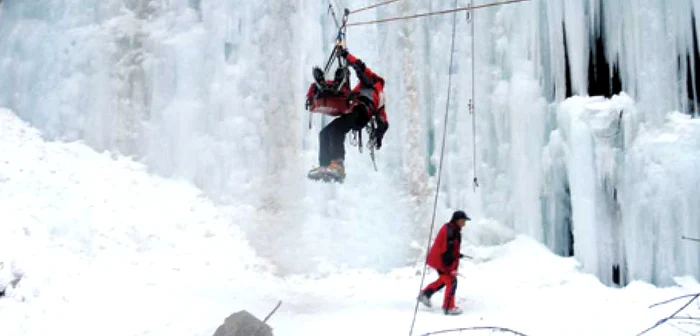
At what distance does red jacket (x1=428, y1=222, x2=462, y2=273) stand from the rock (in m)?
1.89

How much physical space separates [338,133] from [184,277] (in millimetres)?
2828

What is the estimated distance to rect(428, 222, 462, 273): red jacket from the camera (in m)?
6.00

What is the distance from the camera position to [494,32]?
8500 millimetres

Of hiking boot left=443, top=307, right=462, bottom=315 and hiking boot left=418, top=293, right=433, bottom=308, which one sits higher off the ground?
hiking boot left=418, top=293, right=433, bottom=308

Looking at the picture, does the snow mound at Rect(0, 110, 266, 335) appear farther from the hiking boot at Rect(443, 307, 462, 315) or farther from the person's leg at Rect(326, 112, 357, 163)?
the hiking boot at Rect(443, 307, 462, 315)

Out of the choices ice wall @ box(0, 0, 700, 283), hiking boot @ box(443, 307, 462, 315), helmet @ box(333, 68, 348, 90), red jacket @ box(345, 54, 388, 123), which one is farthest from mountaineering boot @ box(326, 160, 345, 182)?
ice wall @ box(0, 0, 700, 283)

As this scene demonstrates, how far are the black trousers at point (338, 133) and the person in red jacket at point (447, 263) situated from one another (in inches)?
49.7

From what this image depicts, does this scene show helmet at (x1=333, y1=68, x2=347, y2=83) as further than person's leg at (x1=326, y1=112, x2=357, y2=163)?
No

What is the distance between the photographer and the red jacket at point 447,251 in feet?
19.7

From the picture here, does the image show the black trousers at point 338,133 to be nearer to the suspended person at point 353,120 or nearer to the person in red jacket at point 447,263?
the suspended person at point 353,120

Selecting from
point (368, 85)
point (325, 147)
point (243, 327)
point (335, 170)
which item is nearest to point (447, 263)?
point (335, 170)

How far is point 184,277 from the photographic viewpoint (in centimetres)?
736

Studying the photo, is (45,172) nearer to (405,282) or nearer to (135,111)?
(135,111)

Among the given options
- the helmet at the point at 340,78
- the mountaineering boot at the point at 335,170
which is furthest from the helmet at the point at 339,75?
the mountaineering boot at the point at 335,170
